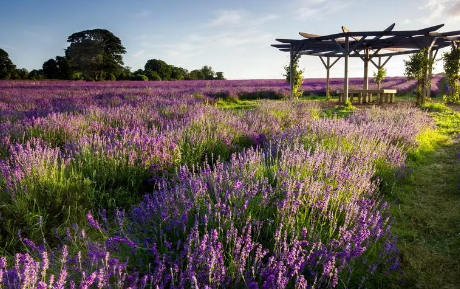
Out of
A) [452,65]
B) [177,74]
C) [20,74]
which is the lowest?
[452,65]

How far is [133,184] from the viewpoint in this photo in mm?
3662

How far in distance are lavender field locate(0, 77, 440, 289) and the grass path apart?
17 cm

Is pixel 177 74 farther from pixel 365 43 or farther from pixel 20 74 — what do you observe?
pixel 365 43

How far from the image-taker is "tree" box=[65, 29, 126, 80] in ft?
138

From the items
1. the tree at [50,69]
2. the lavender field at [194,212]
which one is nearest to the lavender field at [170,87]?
the lavender field at [194,212]

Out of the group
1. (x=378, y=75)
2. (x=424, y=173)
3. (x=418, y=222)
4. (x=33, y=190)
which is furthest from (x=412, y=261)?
(x=378, y=75)

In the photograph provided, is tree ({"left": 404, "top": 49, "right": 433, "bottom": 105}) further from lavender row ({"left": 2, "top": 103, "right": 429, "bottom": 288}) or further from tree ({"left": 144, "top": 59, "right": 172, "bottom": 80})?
tree ({"left": 144, "top": 59, "right": 172, "bottom": 80})

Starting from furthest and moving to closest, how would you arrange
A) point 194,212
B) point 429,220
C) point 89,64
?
point 89,64 → point 429,220 → point 194,212

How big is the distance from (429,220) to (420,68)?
12.3 m

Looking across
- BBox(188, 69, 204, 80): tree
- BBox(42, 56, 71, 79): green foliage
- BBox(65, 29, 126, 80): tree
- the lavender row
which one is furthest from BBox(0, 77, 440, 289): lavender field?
BBox(188, 69, 204, 80): tree

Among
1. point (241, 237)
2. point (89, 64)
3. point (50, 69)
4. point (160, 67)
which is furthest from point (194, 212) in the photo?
point (50, 69)

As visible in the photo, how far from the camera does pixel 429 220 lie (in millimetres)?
3291

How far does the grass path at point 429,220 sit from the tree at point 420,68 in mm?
9014

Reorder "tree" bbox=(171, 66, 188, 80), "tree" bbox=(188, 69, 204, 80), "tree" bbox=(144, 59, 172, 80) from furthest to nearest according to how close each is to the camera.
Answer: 1. "tree" bbox=(188, 69, 204, 80)
2. "tree" bbox=(171, 66, 188, 80)
3. "tree" bbox=(144, 59, 172, 80)
